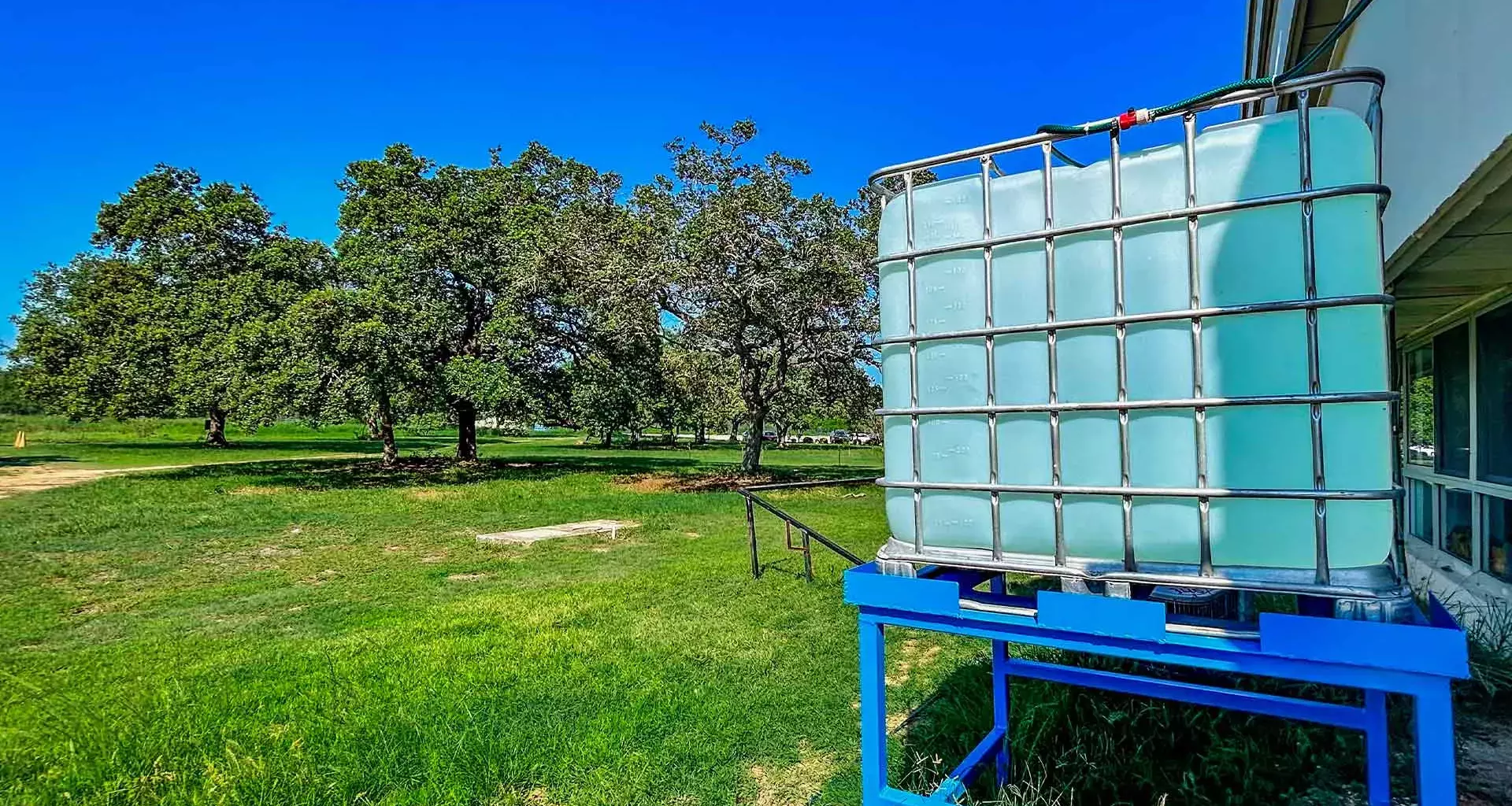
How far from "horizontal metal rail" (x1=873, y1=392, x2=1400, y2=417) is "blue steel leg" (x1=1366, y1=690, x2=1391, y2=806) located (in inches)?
36.9

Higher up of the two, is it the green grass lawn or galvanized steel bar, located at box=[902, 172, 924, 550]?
galvanized steel bar, located at box=[902, 172, 924, 550]

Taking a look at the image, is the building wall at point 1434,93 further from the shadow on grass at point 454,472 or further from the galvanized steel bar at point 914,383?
the shadow on grass at point 454,472

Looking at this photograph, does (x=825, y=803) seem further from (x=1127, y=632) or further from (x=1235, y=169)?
(x=1235, y=169)

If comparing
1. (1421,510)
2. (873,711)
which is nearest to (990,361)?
(873,711)

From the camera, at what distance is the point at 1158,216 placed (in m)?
1.79

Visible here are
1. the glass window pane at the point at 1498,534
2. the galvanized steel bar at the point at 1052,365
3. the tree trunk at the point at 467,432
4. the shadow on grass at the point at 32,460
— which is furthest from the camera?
the shadow on grass at the point at 32,460

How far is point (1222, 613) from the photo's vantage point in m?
2.95

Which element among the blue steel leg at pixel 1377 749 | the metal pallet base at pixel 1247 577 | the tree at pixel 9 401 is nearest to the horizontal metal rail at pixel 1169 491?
the metal pallet base at pixel 1247 577

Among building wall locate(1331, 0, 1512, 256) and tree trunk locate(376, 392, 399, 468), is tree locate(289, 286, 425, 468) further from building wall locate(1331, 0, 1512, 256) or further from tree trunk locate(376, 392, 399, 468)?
building wall locate(1331, 0, 1512, 256)

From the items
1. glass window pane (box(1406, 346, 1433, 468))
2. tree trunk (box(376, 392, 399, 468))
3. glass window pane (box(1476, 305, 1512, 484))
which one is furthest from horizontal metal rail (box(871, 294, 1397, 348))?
tree trunk (box(376, 392, 399, 468))

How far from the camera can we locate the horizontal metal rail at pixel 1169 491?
1587mm

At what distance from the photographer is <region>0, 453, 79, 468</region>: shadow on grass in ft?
72.4

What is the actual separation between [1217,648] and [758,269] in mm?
13293

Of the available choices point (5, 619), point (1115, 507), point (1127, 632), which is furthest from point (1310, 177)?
point (5, 619)
